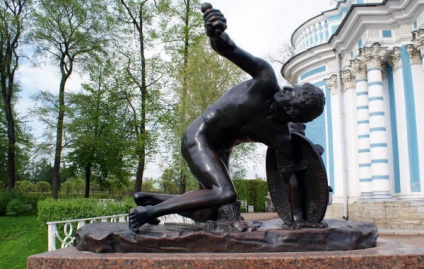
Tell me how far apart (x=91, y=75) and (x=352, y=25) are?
1498 centimetres

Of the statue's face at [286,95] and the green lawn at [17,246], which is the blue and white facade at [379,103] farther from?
the statue's face at [286,95]

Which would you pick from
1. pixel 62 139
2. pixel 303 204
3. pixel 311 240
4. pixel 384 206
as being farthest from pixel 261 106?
pixel 62 139

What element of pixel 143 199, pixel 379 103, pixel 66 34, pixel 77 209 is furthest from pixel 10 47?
pixel 143 199

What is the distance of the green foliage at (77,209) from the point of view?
37.4ft

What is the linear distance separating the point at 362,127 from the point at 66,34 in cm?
1607

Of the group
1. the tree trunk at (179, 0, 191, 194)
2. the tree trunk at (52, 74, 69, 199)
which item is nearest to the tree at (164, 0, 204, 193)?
the tree trunk at (179, 0, 191, 194)

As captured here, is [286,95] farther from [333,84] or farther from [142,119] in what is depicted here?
[142,119]

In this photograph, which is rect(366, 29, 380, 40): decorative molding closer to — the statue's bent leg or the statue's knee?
the statue's bent leg

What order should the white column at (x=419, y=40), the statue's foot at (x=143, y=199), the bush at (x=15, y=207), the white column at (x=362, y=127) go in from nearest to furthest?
the statue's foot at (x=143, y=199) → the white column at (x=419, y=40) → the white column at (x=362, y=127) → the bush at (x=15, y=207)

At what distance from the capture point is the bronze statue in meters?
3.08

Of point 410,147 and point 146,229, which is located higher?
point 410,147

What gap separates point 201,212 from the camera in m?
3.29

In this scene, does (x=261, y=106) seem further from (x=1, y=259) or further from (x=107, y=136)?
(x=107, y=136)

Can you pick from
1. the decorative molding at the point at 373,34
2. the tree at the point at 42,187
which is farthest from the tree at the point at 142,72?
the tree at the point at 42,187
